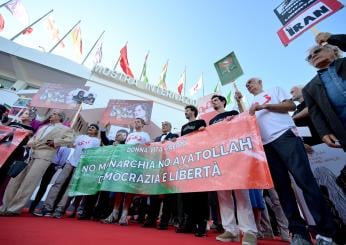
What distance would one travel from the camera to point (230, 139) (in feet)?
7.74

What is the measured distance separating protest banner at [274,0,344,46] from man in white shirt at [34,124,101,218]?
12.5 feet

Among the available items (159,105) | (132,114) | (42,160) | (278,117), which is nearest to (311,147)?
(278,117)

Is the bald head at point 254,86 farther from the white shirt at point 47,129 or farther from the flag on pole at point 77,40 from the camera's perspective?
the flag on pole at point 77,40

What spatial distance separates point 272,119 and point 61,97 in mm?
6089

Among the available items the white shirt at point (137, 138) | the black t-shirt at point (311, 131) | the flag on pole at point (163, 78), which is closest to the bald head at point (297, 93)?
the black t-shirt at point (311, 131)

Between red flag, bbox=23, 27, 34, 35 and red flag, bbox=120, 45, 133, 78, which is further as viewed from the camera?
red flag, bbox=120, 45, 133, 78

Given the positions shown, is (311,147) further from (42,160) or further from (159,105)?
(159,105)

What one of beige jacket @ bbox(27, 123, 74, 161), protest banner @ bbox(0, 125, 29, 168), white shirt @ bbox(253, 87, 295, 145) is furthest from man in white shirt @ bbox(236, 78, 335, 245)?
protest banner @ bbox(0, 125, 29, 168)

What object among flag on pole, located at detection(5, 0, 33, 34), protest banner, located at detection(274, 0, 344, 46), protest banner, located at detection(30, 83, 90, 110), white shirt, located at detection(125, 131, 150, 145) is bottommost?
white shirt, located at detection(125, 131, 150, 145)

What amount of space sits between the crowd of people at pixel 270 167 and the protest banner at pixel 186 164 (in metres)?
0.15

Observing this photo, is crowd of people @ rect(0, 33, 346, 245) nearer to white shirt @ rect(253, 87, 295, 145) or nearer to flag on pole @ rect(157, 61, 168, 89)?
white shirt @ rect(253, 87, 295, 145)

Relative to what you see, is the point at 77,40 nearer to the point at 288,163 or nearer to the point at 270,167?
the point at 270,167

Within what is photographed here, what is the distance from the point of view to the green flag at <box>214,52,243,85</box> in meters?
3.83

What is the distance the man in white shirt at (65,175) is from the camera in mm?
3285
